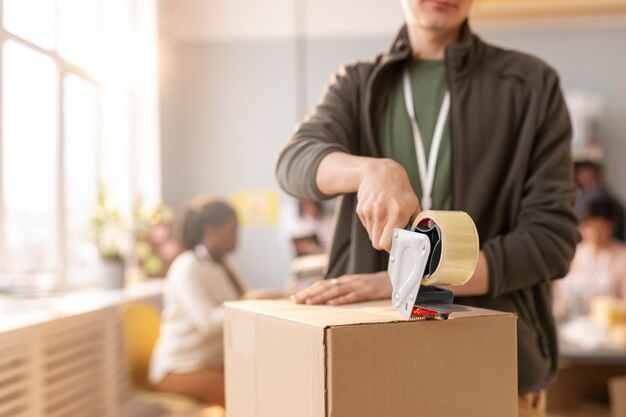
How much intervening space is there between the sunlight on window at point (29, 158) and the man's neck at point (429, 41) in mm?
2463

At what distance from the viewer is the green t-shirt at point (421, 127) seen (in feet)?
4.45

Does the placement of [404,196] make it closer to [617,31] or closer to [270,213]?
[270,213]

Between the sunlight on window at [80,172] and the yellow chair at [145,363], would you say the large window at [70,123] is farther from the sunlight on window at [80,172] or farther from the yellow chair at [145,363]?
the yellow chair at [145,363]

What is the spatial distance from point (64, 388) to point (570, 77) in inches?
174

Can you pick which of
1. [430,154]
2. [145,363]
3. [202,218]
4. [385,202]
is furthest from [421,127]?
[202,218]

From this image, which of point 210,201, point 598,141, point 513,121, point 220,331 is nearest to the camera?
point 513,121

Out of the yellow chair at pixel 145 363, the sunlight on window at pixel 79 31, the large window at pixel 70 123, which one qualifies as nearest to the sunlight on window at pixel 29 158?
the large window at pixel 70 123

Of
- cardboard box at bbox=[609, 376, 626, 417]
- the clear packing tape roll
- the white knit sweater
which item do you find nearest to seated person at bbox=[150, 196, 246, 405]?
the white knit sweater

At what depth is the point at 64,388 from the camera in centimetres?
335

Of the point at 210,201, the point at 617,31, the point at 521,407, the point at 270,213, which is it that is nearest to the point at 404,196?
the point at 521,407

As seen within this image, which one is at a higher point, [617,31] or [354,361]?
[617,31]

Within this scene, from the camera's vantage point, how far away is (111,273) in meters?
4.41

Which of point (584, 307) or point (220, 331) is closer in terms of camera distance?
point (220, 331)

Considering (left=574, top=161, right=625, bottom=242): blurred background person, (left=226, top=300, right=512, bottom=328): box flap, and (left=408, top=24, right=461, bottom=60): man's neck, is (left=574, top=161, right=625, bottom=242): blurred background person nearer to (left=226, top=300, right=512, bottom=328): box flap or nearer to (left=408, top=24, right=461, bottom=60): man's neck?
(left=408, top=24, right=461, bottom=60): man's neck
